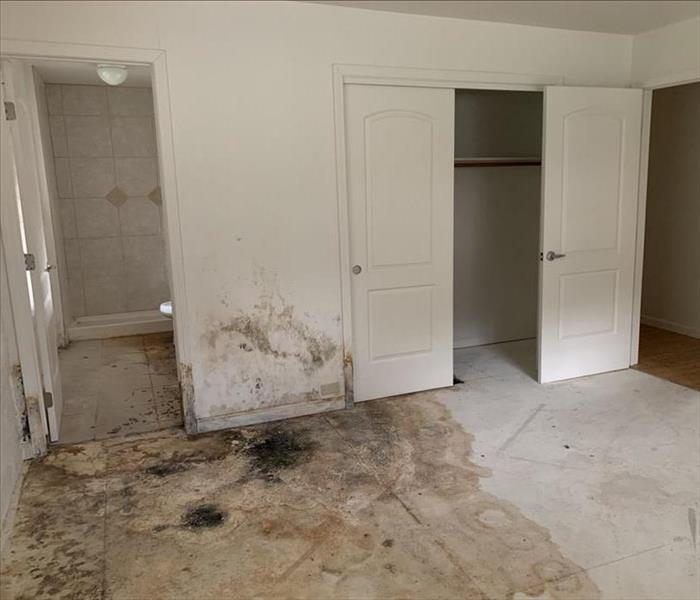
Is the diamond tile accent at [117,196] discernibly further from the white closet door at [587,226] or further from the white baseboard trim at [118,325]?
the white closet door at [587,226]

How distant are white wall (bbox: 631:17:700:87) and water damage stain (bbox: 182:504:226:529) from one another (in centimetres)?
376

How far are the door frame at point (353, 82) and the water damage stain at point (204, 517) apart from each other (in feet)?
4.27

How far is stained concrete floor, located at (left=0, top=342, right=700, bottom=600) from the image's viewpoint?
210cm

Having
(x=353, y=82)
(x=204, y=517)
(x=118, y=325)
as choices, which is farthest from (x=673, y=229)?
(x=118, y=325)

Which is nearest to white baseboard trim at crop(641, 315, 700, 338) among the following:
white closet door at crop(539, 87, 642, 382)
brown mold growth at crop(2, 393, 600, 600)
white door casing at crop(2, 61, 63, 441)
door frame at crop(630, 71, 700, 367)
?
door frame at crop(630, 71, 700, 367)

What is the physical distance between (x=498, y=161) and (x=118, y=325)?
385 cm

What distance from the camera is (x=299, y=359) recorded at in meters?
3.54

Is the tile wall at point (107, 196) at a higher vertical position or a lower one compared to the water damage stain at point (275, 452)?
higher

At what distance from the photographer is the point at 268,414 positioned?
3514 millimetres

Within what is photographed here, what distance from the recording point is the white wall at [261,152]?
3.03 meters

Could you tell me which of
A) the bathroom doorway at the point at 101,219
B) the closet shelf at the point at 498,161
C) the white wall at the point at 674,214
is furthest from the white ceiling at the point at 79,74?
the white wall at the point at 674,214

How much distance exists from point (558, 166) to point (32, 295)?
3280 millimetres

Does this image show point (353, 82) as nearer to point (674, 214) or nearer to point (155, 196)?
point (155, 196)

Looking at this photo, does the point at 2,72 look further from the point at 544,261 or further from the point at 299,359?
the point at 544,261
